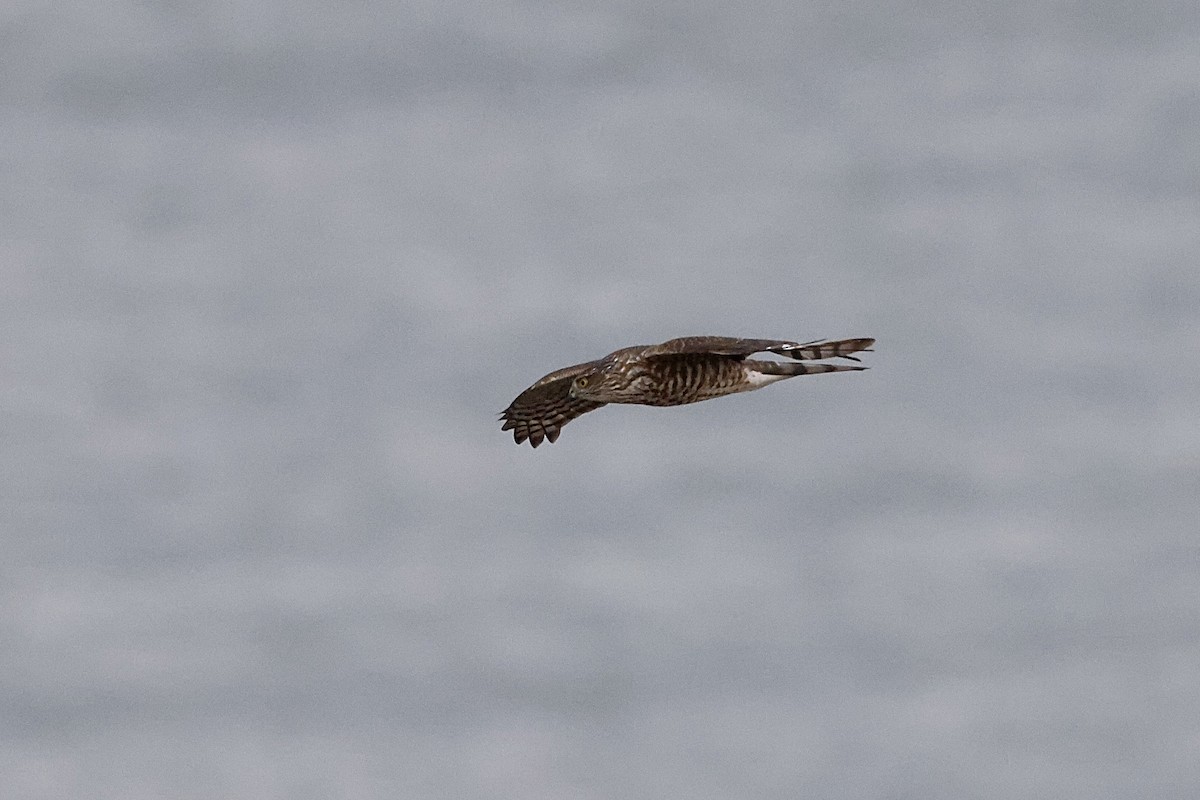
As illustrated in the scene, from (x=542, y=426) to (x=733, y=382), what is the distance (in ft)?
11.0

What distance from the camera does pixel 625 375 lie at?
31.1 m

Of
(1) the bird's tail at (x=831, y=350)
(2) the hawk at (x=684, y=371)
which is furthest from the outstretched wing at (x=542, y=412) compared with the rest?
(1) the bird's tail at (x=831, y=350)

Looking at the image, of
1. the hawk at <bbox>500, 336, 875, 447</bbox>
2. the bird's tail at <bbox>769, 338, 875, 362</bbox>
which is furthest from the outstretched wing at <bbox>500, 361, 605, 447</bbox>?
the bird's tail at <bbox>769, 338, 875, 362</bbox>

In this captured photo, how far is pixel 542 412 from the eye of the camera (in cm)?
3334

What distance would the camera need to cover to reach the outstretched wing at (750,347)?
97.1 ft

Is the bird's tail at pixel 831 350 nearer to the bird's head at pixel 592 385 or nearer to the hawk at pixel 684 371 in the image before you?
the hawk at pixel 684 371

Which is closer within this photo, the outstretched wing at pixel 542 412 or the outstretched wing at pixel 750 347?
the outstretched wing at pixel 750 347

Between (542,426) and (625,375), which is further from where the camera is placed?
(542,426)

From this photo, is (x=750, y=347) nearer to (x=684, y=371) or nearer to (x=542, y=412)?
(x=684, y=371)

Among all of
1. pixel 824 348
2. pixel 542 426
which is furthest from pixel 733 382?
pixel 542 426

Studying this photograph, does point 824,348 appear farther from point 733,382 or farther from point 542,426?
point 542,426

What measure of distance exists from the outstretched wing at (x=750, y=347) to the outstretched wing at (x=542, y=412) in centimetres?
255

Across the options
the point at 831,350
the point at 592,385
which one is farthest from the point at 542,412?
the point at 831,350

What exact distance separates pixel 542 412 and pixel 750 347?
4.49 metres
